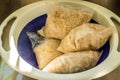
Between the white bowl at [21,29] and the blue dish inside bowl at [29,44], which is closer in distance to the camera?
the white bowl at [21,29]

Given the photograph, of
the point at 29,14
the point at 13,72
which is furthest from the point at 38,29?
the point at 13,72

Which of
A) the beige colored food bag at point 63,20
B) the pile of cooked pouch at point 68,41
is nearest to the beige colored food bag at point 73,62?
the pile of cooked pouch at point 68,41

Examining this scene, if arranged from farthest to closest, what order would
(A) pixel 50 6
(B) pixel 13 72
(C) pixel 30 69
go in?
(A) pixel 50 6 < (B) pixel 13 72 < (C) pixel 30 69

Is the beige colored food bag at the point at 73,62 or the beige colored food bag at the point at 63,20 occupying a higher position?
the beige colored food bag at the point at 63,20

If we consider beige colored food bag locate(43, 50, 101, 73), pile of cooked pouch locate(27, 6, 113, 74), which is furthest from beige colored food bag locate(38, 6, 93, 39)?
beige colored food bag locate(43, 50, 101, 73)

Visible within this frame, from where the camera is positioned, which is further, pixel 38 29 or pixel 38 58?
pixel 38 29

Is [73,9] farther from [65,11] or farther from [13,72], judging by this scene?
[13,72]

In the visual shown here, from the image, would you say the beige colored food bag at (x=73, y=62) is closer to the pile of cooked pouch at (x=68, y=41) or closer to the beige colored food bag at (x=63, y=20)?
the pile of cooked pouch at (x=68, y=41)
